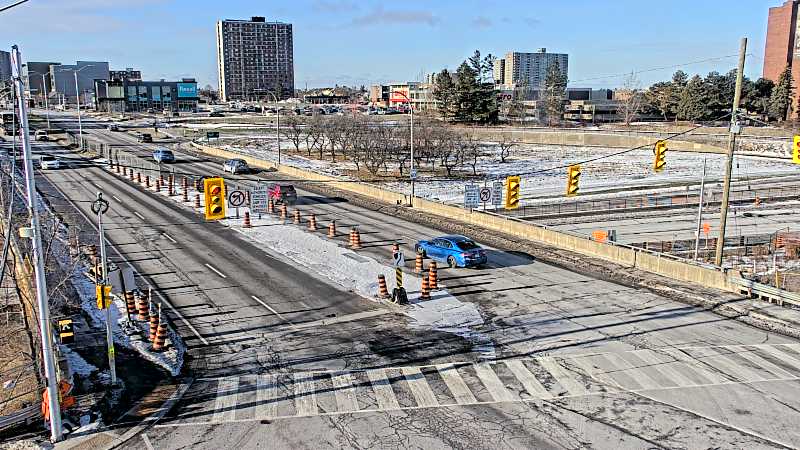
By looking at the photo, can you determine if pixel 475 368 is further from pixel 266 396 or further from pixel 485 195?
pixel 485 195

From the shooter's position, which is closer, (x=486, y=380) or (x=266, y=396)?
(x=266, y=396)

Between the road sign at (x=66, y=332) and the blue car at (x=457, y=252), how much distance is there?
44.8 ft

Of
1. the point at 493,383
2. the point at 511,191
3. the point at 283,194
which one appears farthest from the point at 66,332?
the point at 283,194

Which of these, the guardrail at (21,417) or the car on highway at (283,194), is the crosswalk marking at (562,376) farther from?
the car on highway at (283,194)

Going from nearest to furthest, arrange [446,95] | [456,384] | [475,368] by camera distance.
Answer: [456,384], [475,368], [446,95]

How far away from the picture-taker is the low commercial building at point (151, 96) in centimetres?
18200

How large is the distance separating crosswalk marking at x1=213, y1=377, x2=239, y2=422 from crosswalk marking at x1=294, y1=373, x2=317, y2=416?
1.48 meters

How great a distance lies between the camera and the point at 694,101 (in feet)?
378

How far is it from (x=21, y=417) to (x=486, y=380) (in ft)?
35.1

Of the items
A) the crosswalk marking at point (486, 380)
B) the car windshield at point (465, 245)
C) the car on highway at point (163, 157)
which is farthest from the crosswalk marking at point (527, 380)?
the car on highway at point (163, 157)

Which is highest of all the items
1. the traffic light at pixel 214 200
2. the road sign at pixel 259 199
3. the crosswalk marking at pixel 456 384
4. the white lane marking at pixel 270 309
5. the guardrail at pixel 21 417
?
the traffic light at pixel 214 200

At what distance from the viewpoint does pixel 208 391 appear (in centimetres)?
1625

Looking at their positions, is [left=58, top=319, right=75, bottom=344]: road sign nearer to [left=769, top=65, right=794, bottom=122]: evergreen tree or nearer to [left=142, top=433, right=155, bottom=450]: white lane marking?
[left=142, top=433, right=155, bottom=450]: white lane marking

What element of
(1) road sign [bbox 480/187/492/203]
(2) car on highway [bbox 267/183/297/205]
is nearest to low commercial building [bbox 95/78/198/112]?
(2) car on highway [bbox 267/183/297/205]
